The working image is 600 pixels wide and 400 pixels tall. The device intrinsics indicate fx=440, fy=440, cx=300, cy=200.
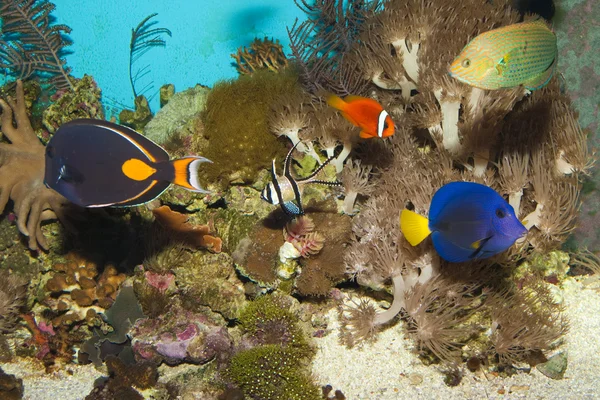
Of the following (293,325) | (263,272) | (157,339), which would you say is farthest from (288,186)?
(157,339)

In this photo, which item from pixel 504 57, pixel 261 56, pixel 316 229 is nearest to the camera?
pixel 504 57

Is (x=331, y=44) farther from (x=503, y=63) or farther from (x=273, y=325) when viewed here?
(x=273, y=325)

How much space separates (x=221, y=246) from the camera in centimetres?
452

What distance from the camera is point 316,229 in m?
4.32

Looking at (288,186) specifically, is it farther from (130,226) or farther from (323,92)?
(130,226)

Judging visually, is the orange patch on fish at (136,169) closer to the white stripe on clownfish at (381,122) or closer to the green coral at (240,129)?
the white stripe on clownfish at (381,122)

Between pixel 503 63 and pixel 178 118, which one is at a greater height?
pixel 178 118

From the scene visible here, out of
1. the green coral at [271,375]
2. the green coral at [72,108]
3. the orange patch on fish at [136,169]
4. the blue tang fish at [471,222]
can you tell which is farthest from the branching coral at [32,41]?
the blue tang fish at [471,222]

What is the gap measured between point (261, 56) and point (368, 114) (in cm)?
268

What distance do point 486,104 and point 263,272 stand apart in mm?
2594

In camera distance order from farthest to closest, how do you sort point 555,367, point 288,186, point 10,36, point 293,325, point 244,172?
point 10,36 < point 244,172 < point 293,325 < point 555,367 < point 288,186

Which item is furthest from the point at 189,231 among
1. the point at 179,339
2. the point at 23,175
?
the point at 23,175

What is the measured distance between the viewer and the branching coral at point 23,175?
14.7 ft

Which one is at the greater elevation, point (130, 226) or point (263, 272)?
point (130, 226)
